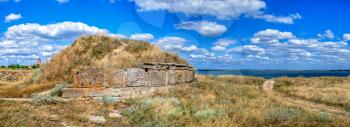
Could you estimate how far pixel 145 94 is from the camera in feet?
52.9

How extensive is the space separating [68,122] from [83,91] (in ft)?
17.6

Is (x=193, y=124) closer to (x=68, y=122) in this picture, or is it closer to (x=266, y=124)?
(x=266, y=124)

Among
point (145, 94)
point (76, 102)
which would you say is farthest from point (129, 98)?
point (76, 102)

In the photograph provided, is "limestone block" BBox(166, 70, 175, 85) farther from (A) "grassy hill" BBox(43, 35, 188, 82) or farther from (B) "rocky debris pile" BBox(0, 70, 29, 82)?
(B) "rocky debris pile" BBox(0, 70, 29, 82)

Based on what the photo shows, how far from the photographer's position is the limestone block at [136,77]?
15719 mm

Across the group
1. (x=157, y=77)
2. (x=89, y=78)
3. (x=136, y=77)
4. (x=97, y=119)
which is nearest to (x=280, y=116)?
(x=97, y=119)

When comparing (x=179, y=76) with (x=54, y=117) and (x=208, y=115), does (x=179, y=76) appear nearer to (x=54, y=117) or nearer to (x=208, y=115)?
(x=208, y=115)

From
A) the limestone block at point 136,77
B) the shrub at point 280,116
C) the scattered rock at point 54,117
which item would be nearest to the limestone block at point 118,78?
the limestone block at point 136,77

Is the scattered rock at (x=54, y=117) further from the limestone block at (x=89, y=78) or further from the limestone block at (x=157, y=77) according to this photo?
the limestone block at (x=157, y=77)

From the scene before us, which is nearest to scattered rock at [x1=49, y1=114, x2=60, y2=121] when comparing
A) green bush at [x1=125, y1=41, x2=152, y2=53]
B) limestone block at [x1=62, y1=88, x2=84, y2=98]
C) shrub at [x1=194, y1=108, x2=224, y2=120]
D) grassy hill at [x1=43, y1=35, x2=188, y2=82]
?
shrub at [x1=194, y1=108, x2=224, y2=120]

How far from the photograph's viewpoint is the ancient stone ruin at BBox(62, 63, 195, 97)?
1484 cm

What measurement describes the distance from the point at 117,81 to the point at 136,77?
97 cm

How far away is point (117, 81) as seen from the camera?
1539 centimetres

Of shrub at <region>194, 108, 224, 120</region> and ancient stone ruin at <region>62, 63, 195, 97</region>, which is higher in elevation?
ancient stone ruin at <region>62, 63, 195, 97</region>
